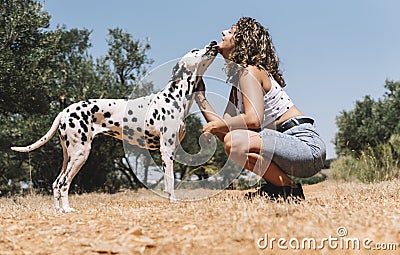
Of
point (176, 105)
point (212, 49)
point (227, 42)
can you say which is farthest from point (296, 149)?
point (176, 105)

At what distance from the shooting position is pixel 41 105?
47.0ft

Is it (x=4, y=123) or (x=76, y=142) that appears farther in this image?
Result: (x=4, y=123)

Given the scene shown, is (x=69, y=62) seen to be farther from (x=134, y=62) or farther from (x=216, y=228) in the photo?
(x=216, y=228)

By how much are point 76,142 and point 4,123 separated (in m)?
13.6

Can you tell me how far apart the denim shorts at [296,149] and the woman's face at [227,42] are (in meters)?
1.32

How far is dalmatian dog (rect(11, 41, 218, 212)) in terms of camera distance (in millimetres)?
6352

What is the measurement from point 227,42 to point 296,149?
→ 174 cm

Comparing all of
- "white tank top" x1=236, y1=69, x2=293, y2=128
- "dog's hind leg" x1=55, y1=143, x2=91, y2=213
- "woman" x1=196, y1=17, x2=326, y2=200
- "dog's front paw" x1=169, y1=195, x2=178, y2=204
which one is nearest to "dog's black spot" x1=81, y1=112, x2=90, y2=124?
"dog's hind leg" x1=55, y1=143, x2=91, y2=213

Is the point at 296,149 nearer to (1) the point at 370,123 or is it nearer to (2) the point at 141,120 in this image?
(2) the point at 141,120

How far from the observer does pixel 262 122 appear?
520 centimetres

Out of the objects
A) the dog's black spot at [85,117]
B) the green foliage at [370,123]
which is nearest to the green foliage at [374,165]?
the green foliage at [370,123]

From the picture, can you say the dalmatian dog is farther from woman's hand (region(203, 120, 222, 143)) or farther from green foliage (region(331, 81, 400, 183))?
green foliage (region(331, 81, 400, 183))

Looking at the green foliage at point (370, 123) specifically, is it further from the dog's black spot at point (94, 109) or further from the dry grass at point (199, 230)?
the dry grass at point (199, 230)

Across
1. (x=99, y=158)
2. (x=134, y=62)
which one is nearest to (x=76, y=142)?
(x=99, y=158)
